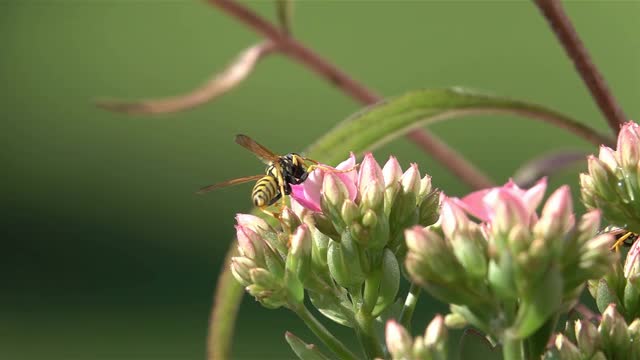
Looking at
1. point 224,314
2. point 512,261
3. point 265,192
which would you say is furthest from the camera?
point 224,314

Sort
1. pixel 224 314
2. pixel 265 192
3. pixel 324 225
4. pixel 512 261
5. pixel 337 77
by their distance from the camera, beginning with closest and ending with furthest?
1. pixel 512 261
2. pixel 324 225
3. pixel 265 192
4. pixel 224 314
5. pixel 337 77

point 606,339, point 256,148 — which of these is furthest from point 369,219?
point 256,148

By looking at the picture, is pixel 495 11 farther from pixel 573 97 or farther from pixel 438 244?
pixel 438 244

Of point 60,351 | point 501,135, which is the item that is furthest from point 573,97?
point 60,351

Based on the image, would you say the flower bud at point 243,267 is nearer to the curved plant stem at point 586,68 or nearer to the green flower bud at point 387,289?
the green flower bud at point 387,289

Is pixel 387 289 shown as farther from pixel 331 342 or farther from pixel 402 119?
pixel 402 119

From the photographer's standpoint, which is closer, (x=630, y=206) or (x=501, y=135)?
(x=630, y=206)

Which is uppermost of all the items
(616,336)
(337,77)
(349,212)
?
(337,77)
